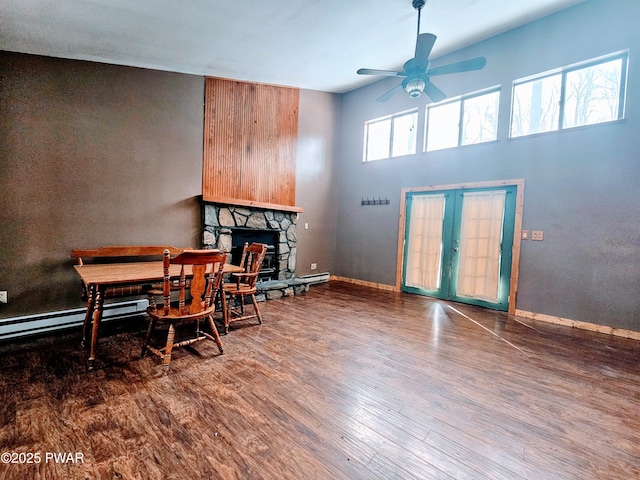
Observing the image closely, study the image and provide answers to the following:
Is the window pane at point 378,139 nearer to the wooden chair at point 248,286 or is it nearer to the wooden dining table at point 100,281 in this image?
the wooden chair at point 248,286

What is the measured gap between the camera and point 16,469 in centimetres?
129

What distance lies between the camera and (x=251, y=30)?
3014 mm

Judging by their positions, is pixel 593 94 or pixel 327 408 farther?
pixel 593 94

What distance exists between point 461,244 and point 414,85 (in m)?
2.66

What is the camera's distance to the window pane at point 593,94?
346 cm

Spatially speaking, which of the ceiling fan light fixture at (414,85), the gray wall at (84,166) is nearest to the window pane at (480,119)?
the ceiling fan light fixture at (414,85)

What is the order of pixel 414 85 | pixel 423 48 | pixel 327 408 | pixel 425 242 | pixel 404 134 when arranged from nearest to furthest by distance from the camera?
pixel 327 408 < pixel 423 48 < pixel 414 85 < pixel 425 242 < pixel 404 134

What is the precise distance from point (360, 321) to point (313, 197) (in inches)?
117

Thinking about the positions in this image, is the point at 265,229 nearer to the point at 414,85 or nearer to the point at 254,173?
the point at 254,173

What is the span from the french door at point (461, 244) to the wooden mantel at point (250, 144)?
2.23m

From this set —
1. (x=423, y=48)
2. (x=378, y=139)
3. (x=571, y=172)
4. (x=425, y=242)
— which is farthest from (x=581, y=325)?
(x=378, y=139)

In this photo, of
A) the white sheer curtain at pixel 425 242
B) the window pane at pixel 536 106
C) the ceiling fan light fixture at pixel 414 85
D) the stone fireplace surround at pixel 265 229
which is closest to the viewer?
the ceiling fan light fixture at pixel 414 85

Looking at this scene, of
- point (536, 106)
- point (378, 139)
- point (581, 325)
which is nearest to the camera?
point (581, 325)

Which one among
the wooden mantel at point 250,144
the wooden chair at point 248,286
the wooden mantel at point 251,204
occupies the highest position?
the wooden mantel at point 250,144
